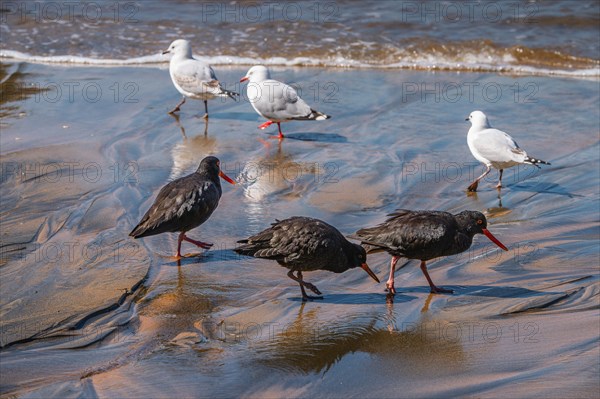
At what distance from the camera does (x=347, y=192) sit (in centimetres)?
812

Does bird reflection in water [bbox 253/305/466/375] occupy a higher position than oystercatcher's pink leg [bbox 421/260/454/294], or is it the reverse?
oystercatcher's pink leg [bbox 421/260/454/294]

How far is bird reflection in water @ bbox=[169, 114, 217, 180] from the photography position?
8805 mm

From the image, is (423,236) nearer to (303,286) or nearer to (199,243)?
(303,286)

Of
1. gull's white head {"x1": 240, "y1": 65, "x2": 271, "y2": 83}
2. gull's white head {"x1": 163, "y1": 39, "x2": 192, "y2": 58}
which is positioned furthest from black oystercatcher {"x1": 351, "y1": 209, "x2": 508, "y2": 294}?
gull's white head {"x1": 163, "y1": 39, "x2": 192, "y2": 58}

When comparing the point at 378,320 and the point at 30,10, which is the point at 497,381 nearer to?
the point at 378,320

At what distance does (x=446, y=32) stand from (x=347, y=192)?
329 inches

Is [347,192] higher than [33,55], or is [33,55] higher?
[33,55]

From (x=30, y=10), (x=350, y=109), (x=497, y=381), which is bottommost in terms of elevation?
(x=497, y=381)

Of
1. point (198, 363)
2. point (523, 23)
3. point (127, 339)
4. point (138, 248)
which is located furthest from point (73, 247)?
point (523, 23)

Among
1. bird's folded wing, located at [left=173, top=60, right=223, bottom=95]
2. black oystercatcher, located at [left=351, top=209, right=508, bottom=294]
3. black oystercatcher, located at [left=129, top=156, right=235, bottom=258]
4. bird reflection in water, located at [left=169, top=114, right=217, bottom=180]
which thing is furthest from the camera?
bird's folded wing, located at [left=173, top=60, right=223, bottom=95]

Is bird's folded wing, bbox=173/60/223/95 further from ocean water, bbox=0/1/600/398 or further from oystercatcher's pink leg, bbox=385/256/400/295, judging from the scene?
oystercatcher's pink leg, bbox=385/256/400/295

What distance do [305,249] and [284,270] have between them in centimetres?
64

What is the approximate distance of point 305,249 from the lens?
587 cm

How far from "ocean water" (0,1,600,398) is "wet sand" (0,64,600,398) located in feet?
0.07
